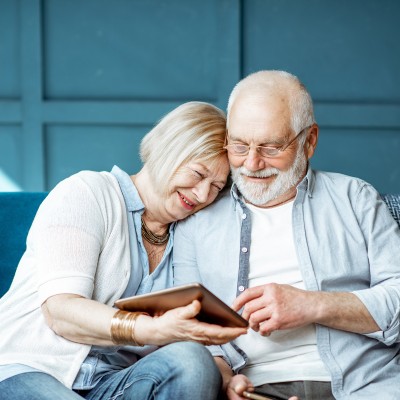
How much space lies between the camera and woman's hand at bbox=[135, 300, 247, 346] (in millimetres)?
1938

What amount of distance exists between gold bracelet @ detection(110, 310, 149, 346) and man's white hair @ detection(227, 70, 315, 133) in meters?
0.75

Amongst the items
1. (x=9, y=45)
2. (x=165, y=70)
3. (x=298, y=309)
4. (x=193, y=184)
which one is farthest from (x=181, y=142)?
(x=9, y=45)

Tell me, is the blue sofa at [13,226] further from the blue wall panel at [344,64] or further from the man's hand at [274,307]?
the blue wall panel at [344,64]

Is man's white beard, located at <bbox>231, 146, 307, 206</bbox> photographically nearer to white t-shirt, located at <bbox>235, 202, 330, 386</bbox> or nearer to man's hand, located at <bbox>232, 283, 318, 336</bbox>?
white t-shirt, located at <bbox>235, 202, 330, 386</bbox>

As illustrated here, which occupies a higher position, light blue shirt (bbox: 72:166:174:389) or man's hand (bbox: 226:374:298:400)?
light blue shirt (bbox: 72:166:174:389)

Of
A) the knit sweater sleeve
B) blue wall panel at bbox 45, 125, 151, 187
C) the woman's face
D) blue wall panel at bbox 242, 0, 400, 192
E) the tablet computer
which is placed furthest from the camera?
blue wall panel at bbox 45, 125, 151, 187

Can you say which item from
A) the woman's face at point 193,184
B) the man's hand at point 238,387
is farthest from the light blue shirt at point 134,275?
the man's hand at point 238,387

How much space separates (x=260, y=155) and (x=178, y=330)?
0.65 m

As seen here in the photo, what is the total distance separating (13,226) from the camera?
2.67 meters

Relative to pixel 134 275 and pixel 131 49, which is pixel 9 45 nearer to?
pixel 131 49

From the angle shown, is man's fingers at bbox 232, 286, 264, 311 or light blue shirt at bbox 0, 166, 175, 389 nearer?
man's fingers at bbox 232, 286, 264, 311

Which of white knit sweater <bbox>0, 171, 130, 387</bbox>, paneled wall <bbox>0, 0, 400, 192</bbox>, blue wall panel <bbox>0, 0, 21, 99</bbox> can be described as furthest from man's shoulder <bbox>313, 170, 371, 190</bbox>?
blue wall panel <bbox>0, 0, 21, 99</bbox>

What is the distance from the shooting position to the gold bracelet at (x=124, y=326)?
200 centimetres

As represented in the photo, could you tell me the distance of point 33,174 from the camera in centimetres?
426
